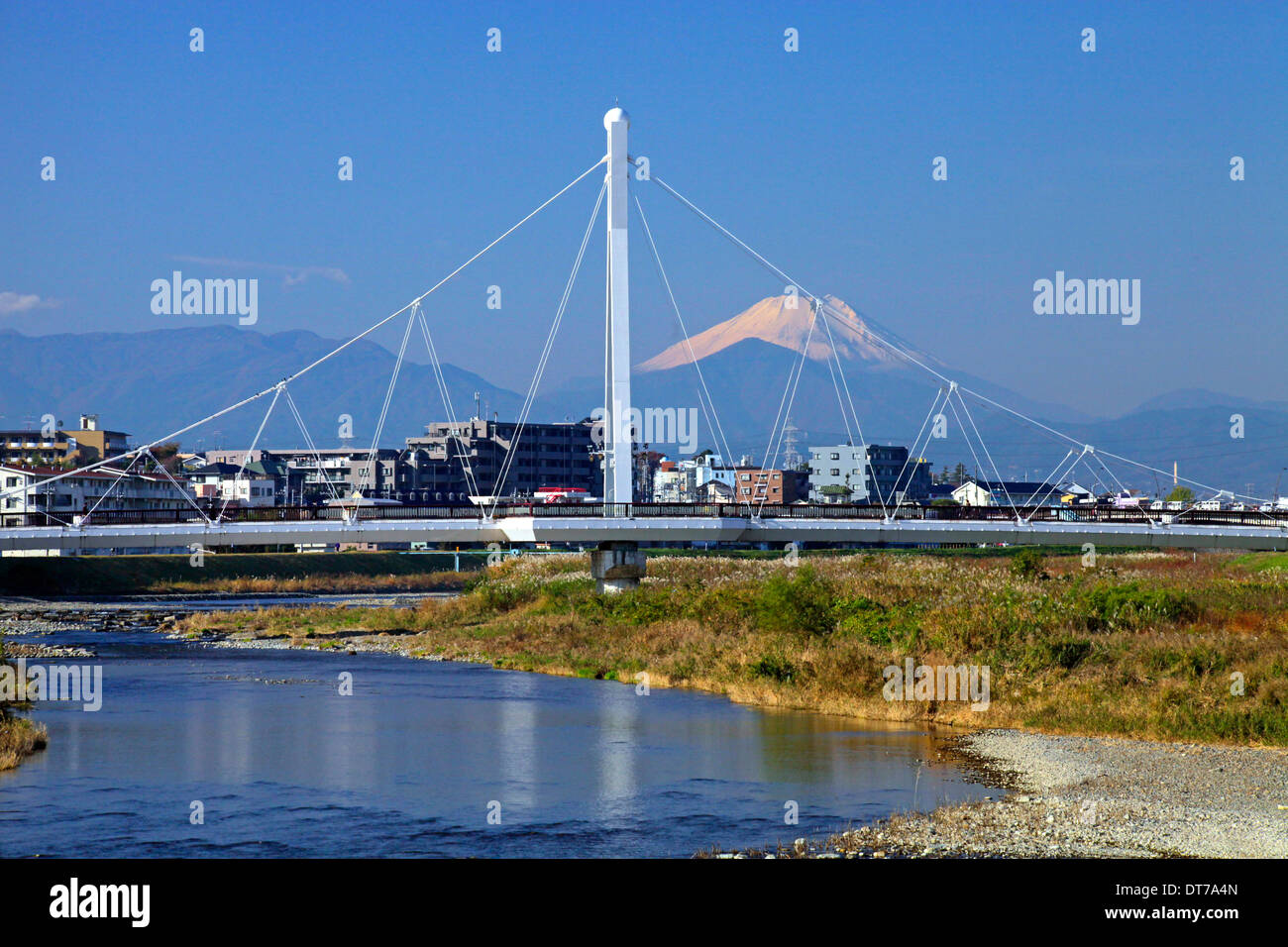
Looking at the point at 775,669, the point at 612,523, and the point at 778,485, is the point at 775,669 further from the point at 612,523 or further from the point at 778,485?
the point at 778,485

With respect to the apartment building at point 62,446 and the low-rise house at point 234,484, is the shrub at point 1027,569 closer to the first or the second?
the apartment building at point 62,446

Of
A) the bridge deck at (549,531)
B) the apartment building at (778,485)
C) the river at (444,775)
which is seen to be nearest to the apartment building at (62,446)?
the apartment building at (778,485)

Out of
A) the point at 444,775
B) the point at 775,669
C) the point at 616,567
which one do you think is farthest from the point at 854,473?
the point at 444,775

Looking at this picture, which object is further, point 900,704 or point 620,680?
point 620,680

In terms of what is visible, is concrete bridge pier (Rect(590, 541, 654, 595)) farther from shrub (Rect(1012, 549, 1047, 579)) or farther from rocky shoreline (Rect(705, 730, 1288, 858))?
rocky shoreline (Rect(705, 730, 1288, 858))
